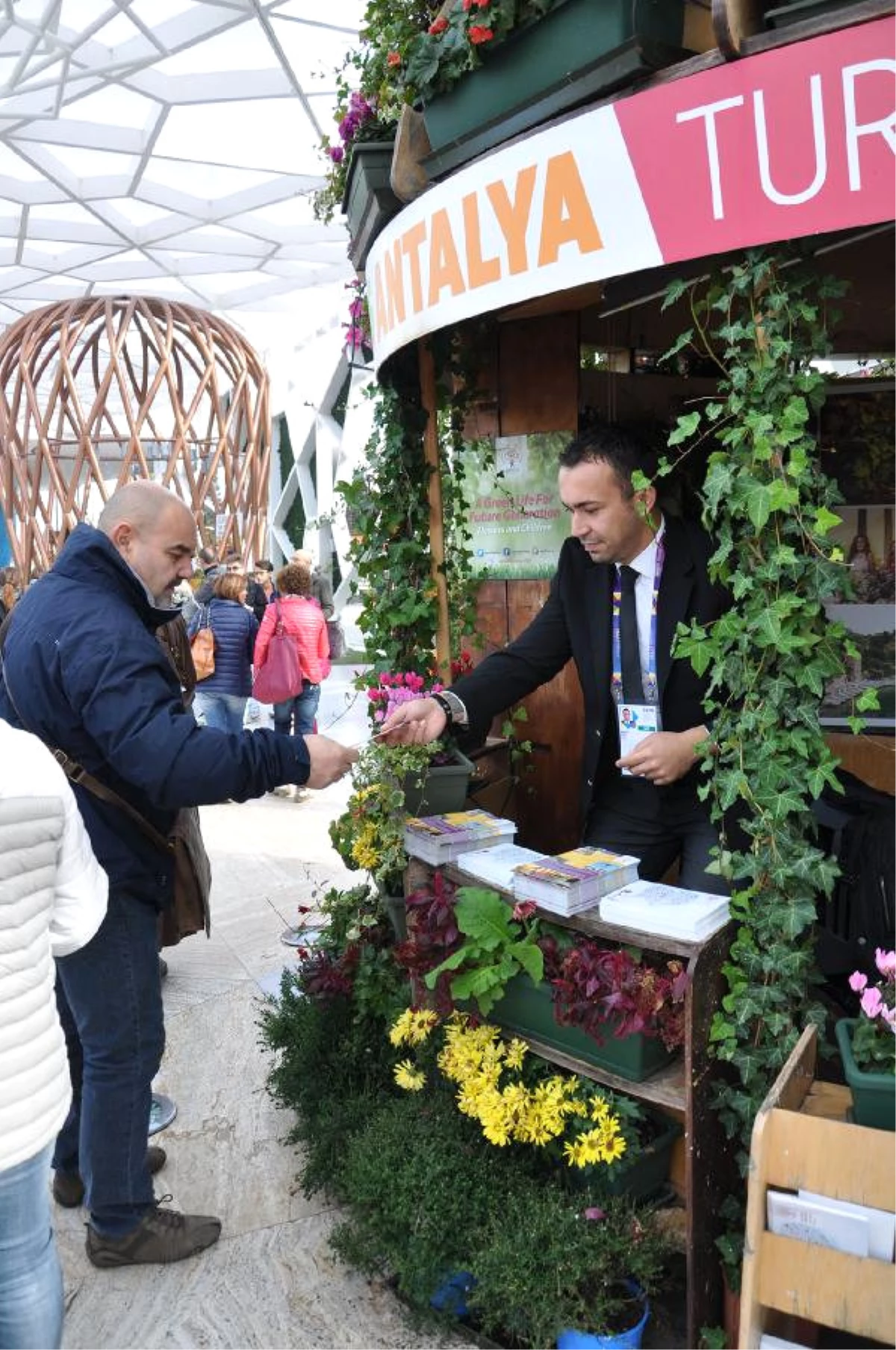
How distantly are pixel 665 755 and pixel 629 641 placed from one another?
1.54 feet

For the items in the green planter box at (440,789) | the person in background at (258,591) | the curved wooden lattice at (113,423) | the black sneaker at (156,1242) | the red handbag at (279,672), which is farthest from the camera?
the curved wooden lattice at (113,423)

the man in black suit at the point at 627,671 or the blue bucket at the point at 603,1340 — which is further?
the man in black suit at the point at 627,671

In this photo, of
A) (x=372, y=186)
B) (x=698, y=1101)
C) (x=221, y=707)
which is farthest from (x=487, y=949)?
(x=221, y=707)

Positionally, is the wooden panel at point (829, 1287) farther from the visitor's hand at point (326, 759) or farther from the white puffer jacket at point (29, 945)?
the visitor's hand at point (326, 759)

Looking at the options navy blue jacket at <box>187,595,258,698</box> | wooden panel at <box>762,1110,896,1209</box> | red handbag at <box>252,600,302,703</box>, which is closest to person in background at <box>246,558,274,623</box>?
navy blue jacket at <box>187,595,258,698</box>

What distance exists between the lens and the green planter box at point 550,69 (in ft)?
6.63

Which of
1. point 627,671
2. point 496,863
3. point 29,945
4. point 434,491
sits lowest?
point 496,863

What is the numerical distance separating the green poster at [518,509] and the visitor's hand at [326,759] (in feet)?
5.83

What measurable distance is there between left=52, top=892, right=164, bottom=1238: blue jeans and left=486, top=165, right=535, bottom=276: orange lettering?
188 centimetres

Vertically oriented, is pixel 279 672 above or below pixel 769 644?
below

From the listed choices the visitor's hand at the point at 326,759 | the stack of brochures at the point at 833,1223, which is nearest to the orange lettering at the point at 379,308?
the visitor's hand at the point at 326,759

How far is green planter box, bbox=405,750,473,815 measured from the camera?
3.02 meters

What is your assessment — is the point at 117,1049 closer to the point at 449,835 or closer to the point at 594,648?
the point at 449,835

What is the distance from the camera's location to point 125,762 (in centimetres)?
230
